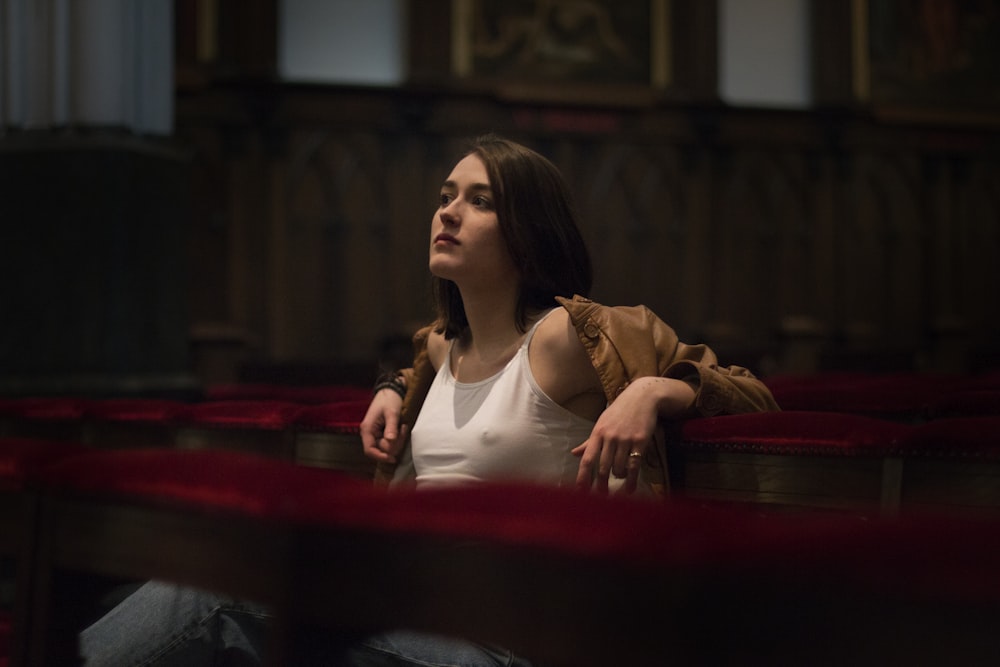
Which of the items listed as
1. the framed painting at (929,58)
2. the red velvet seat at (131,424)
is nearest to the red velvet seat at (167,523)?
the red velvet seat at (131,424)

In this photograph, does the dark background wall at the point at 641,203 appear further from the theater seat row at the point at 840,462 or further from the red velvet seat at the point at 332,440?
the theater seat row at the point at 840,462

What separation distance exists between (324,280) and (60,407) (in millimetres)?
4993

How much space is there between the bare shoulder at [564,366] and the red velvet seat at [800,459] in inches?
10.7

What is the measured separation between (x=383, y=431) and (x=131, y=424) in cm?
92

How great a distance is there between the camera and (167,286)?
14.4ft

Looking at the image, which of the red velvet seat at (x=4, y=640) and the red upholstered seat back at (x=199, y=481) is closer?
the red upholstered seat back at (x=199, y=481)

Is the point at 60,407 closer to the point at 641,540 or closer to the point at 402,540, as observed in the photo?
the point at 402,540

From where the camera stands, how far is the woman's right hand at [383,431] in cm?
228

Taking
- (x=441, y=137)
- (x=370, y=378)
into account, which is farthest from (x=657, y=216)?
(x=370, y=378)

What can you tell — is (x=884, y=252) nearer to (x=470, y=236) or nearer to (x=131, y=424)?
(x=131, y=424)

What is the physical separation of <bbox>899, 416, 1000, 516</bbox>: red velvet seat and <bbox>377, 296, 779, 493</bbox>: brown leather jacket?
1.14 feet

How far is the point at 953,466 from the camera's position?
5.18 feet

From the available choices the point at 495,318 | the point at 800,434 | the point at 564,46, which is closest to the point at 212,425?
the point at 495,318

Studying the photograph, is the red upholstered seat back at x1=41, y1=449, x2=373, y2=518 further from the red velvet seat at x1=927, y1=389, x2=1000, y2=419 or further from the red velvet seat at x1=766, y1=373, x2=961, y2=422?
the red velvet seat at x1=766, y1=373, x2=961, y2=422
